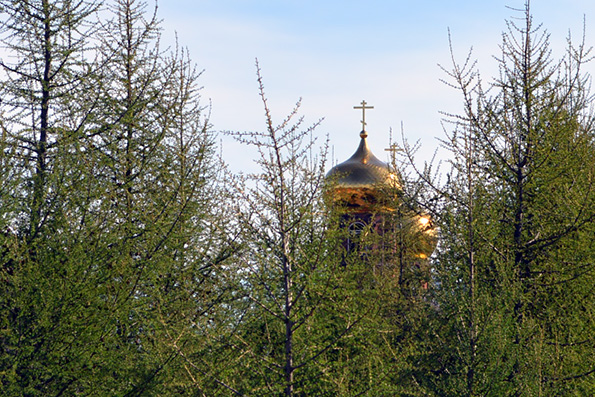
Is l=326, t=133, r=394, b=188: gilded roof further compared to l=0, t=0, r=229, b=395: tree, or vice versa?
l=326, t=133, r=394, b=188: gilded roof

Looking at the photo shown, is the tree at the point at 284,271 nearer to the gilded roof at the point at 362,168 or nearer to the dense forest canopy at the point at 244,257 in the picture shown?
the dense forest canopy at the point at 244,257

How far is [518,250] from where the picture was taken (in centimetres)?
1095

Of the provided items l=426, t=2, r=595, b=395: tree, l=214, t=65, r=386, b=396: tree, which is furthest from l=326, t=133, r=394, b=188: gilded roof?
l=214, t=65, r=386, b=396: tree

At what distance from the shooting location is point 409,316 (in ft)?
34.1

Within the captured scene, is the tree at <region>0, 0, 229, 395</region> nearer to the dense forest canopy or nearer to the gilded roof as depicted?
the dense forest canopy

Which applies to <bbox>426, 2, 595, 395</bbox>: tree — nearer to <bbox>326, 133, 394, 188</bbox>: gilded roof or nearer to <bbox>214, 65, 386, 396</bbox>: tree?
<bbox>214, 65, 386, 396</bbox>: tree

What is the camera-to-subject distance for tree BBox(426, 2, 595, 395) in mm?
8680

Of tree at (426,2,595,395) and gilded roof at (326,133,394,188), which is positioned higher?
gilded roof at (326,133,394,188)

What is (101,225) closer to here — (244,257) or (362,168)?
(244,257)

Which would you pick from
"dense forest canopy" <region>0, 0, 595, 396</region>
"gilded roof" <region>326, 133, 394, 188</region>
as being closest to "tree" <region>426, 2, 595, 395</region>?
"dense forest canopy" <region>0, 0, 595, 396</region>

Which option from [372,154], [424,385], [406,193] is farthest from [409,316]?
[372,154]

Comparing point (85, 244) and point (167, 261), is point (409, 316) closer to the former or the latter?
point (167, 261)

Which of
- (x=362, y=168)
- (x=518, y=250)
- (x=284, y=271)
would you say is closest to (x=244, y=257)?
(x=284, y=271)

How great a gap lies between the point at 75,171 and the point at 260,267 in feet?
9.56
